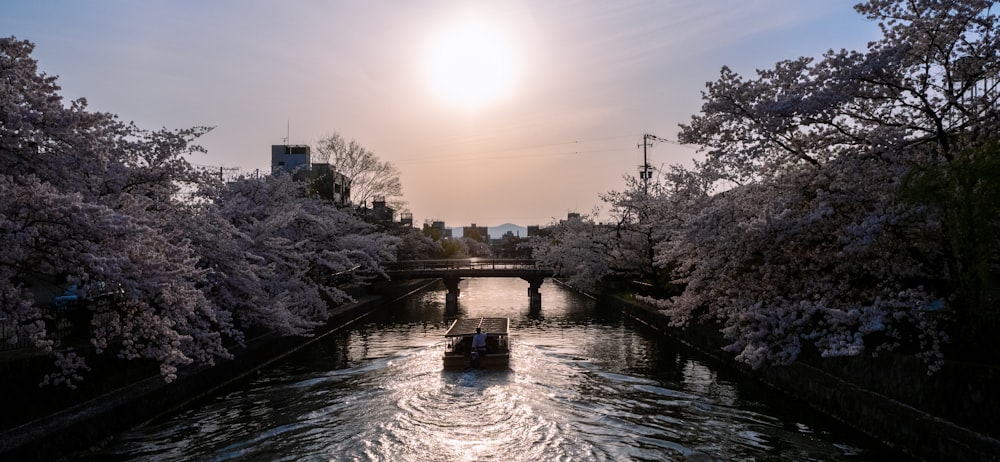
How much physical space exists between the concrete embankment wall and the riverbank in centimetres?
2035

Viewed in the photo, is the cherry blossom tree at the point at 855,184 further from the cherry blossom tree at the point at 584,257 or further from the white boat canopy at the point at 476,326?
the cherry blossom tree at the point at 584,257

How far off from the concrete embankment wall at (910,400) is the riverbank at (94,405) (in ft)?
66.8

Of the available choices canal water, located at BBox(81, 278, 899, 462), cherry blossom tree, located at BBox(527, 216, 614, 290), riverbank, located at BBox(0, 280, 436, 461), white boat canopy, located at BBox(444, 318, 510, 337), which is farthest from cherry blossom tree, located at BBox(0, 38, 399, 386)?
cherry blossom tree, located at BBox(527, 216, 614, 290)

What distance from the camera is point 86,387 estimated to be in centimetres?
1812

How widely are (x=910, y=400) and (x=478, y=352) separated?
50.6 ft

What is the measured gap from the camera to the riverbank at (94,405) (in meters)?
14.9

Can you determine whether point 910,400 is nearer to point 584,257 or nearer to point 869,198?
point 869,198

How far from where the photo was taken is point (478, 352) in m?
27.0

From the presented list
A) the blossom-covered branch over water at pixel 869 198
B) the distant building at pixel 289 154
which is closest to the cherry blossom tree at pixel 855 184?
the blossom-covered branch over water at pixel 869 198

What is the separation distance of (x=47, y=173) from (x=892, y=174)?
1998 cm

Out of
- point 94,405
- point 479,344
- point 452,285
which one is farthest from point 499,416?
point 452,285

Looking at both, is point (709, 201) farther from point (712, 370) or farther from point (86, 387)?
point (86, 387)

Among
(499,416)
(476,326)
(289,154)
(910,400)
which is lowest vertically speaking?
(499,416)

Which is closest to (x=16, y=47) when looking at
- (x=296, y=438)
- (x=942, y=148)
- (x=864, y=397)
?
(x=296, y=438)
